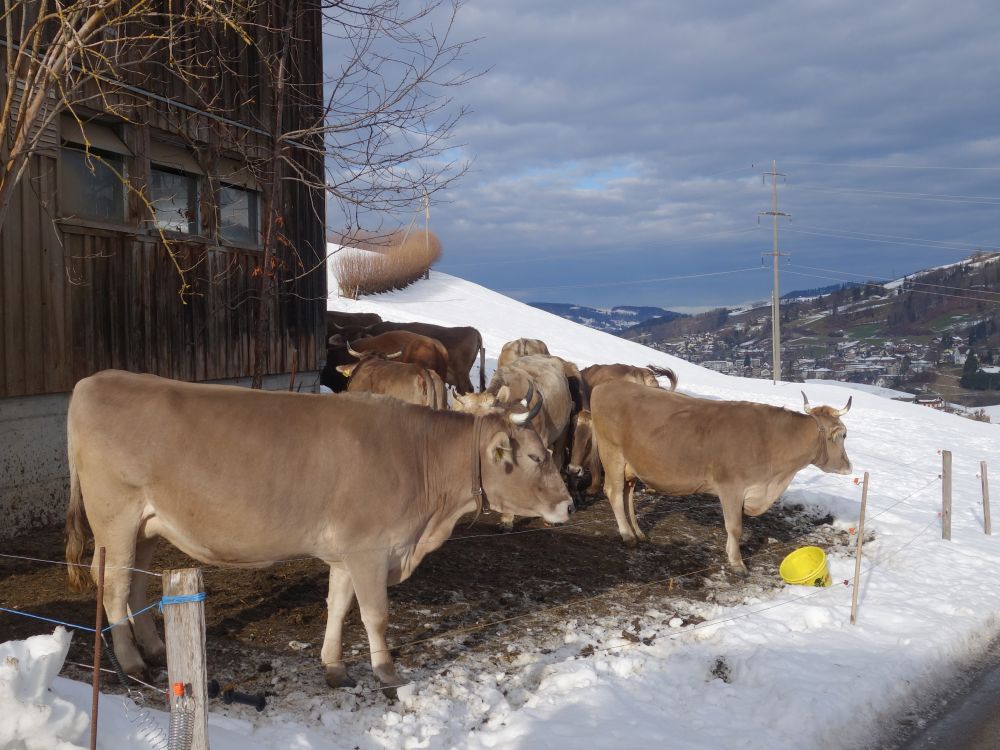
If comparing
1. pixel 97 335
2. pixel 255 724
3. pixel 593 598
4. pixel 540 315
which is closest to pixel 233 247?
pixel 97 335

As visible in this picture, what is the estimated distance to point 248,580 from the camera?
7.54m

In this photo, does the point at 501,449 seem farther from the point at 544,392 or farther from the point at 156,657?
the point at 544,392

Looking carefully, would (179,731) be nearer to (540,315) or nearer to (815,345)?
(540,315)

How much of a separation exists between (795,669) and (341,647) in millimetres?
3504

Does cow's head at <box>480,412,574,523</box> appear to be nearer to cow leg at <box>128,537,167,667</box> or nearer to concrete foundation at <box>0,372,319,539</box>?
cow leg at <box>128,537,167,667</box>

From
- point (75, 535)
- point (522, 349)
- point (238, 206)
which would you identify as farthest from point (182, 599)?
point (522, 349)

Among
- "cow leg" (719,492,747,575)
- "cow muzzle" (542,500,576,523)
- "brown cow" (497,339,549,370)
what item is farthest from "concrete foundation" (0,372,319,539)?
"brown cow" (497,339,549,370)

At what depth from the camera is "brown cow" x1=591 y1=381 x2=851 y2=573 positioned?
939 cm

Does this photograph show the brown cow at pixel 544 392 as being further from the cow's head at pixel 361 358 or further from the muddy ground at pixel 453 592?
the cow's head at pixel 361 358

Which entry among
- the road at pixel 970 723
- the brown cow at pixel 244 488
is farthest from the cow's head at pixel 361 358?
the road at pixel 970 723

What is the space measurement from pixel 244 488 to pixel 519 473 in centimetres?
200

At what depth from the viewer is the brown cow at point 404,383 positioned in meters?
11.5

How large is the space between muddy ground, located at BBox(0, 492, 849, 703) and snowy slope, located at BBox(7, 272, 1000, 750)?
0.33 metres

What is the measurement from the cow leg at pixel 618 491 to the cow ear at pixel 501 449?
4.29 metres
